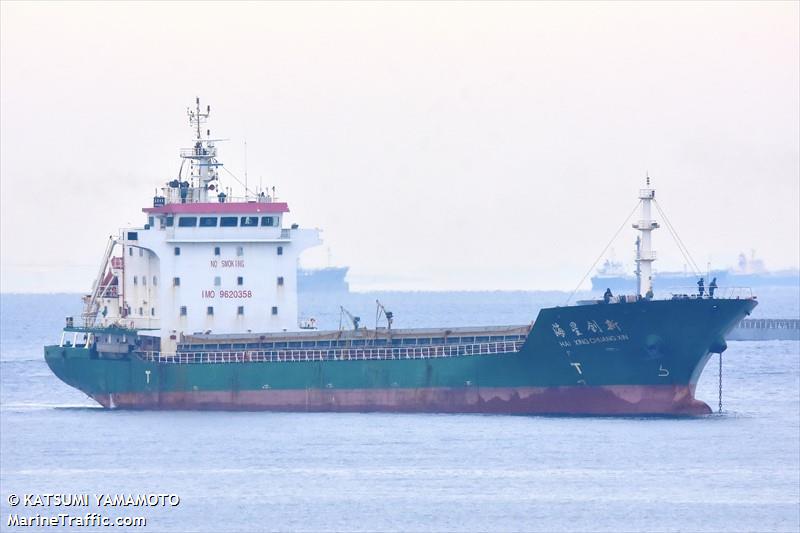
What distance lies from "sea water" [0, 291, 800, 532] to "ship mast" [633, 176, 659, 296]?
12.8ft

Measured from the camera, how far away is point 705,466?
40.7 m

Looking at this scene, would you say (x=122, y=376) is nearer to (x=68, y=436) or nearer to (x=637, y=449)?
(x=68, y=436)

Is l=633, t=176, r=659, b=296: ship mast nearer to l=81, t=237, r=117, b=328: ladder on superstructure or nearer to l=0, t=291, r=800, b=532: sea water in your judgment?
l=0, t=291, r=800, b=532: sea water

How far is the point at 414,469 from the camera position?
40531 mm

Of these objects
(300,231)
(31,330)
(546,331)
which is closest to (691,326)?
(546,331)

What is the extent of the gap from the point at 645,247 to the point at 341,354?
32.4 feet

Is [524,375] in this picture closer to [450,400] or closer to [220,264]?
[450,400]

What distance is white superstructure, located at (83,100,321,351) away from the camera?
177ft

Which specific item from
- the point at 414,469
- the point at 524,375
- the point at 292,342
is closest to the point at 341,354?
the point at 292,342

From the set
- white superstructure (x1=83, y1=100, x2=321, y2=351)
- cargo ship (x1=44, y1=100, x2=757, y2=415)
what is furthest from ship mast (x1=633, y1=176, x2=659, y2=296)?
white superstructure (x1=83, y1=100, x2=321, y2=351)

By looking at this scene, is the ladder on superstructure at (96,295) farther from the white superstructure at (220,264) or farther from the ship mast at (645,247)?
the ship mast at (645,247)

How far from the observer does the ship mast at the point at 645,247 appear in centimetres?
4844

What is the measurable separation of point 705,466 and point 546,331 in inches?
349

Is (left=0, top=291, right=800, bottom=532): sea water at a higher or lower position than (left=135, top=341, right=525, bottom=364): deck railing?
lower
